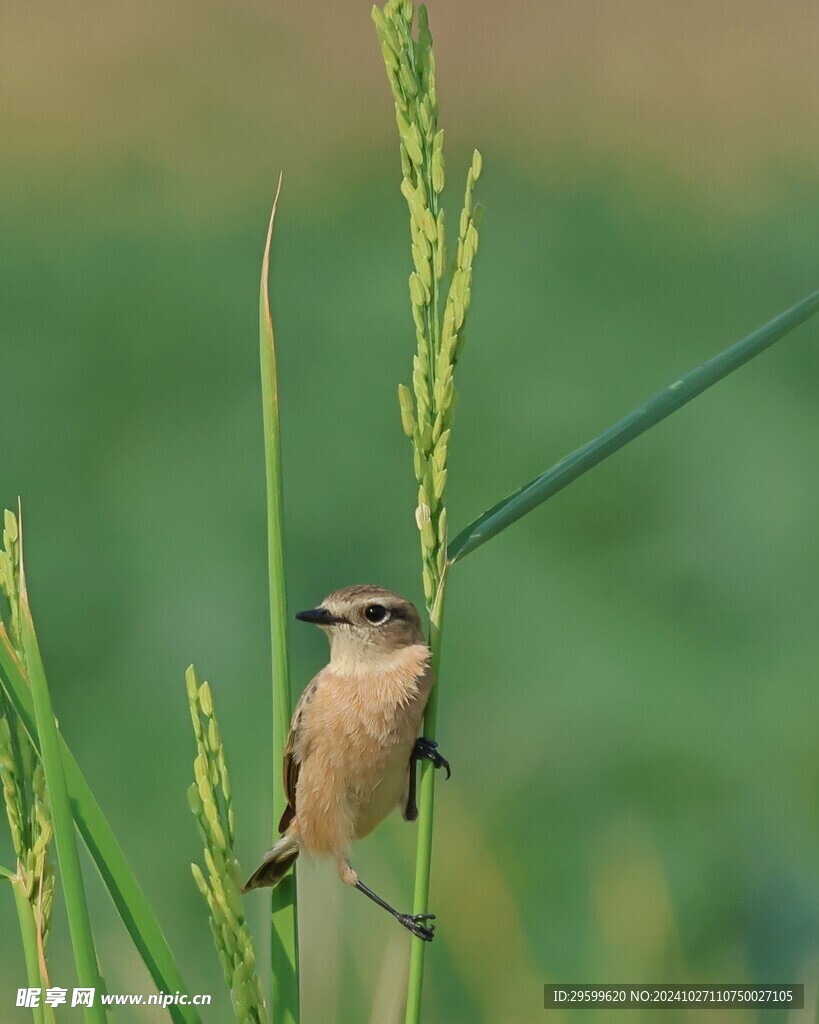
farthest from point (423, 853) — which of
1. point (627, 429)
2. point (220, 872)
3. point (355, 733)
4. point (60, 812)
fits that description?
point (355, 733)

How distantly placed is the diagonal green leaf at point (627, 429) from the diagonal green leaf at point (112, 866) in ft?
1.39

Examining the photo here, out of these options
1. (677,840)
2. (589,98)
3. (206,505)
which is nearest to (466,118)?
(589,98)

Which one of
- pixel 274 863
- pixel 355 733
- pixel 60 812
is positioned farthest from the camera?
pixel 355 733

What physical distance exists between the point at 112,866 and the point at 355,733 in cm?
72

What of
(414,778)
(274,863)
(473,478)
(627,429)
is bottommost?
(274,863)

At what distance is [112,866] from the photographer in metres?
1.25

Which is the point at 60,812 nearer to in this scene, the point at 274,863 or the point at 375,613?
the point at 274,863

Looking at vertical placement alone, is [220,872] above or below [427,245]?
below

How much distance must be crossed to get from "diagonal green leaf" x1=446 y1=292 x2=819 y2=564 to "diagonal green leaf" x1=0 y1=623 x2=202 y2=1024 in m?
0.42

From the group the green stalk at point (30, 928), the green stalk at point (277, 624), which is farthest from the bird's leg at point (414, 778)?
the green stalk at point (30, 928)

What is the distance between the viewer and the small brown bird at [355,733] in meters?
1.85

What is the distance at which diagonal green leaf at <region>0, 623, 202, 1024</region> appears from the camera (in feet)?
4.09

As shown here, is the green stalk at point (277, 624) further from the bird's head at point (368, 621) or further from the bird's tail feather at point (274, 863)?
the bird's head at point (368, 621)

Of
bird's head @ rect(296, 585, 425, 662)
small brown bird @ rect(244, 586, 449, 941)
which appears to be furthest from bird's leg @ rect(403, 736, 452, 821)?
bird's head @ rect(296, 585, 425, 662)
